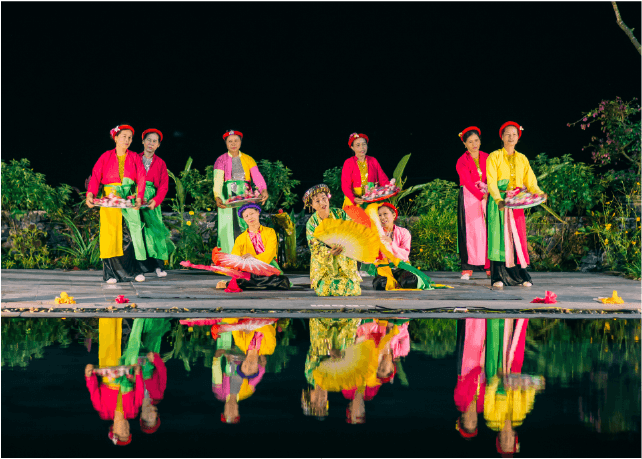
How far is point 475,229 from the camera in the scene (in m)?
9.79

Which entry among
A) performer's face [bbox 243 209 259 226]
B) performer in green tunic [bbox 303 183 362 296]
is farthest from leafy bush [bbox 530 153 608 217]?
performer's face [bbox 243 209 259 226]

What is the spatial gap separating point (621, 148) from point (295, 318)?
288 inches

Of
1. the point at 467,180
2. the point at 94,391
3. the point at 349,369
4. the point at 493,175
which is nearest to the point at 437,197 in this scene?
the point at 467,180

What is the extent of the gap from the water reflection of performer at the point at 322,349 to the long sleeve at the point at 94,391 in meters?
0.97

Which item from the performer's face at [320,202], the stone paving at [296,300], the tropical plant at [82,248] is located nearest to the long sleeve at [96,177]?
the stone paving at [296,300]

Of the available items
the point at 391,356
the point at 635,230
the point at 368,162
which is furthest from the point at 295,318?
the point at 635,230

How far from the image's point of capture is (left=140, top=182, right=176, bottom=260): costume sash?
9711mm

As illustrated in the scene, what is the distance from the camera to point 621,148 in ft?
38.4

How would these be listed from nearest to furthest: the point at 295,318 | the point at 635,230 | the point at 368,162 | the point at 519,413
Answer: the point at 519,413 → the point at 295,318 → the point at 368,162 → the point at 635,230

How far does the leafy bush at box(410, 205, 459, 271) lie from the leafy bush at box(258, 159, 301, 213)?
198cm

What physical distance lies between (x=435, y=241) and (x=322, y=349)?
6.69 m

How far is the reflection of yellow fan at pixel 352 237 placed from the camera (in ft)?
24.9

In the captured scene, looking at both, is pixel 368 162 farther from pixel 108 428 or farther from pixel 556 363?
pixel 108 428

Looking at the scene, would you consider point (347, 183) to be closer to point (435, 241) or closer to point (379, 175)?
point (379, 175)
